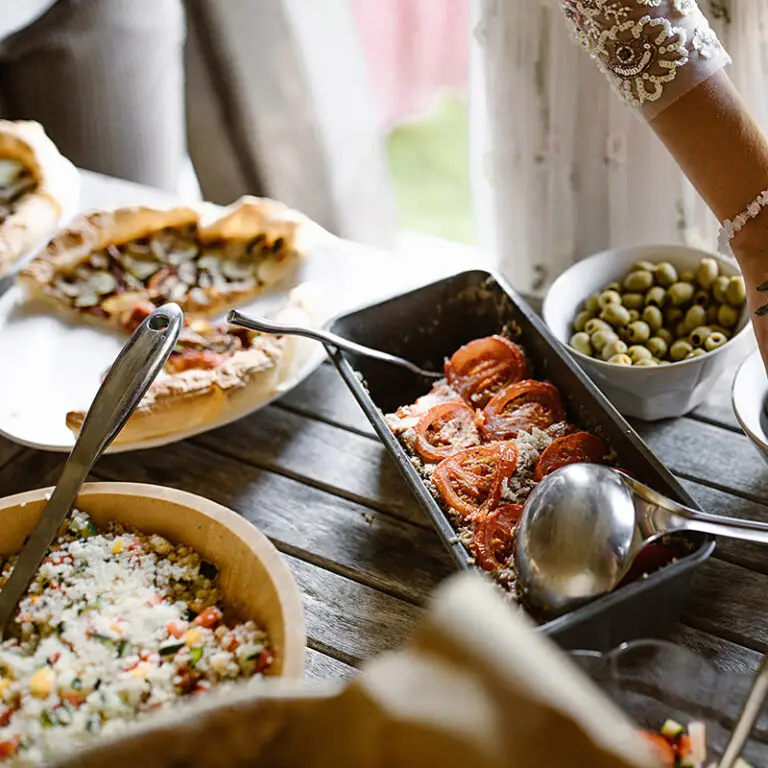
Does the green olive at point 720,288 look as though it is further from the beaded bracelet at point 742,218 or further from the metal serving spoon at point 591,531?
the metal serving spoon at point 591,531

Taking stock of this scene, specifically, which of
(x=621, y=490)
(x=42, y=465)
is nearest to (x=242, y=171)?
(x=42, y=465)

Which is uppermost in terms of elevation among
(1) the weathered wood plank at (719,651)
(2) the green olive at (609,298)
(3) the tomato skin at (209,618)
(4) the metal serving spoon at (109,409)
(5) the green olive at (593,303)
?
(4) the metal serving spoon at (109,409)

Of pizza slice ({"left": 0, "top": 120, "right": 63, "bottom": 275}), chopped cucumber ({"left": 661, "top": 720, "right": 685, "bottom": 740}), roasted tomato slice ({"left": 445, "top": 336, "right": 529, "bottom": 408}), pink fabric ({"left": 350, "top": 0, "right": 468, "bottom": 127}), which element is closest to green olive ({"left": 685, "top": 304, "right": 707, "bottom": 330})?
roasted tomato slice ({"left": 445, "top": 336, "right": 529, "bottom": 408})

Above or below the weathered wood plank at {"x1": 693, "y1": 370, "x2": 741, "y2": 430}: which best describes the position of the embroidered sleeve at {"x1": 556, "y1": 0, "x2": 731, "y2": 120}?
above

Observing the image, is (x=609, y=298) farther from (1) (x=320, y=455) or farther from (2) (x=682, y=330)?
(1) (x=320, y=455)

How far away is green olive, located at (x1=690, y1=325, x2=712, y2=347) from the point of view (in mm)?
1091

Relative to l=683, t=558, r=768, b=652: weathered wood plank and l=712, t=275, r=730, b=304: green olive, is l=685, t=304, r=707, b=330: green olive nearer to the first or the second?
l=712, t=275, r=730, b=304: green olive

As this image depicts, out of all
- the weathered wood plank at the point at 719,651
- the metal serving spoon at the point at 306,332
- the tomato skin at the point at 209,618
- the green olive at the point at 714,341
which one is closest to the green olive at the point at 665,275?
the green olive at the point at 714,341

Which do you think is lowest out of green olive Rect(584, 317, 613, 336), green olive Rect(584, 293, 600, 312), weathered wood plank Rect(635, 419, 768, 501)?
weathered wood plank Rect(635, 419, 768, 501)

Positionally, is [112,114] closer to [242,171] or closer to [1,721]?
[242,171]

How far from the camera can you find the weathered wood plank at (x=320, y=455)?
1058 mm

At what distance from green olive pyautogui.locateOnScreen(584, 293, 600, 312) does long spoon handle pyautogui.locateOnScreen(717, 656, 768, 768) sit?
0.55 m

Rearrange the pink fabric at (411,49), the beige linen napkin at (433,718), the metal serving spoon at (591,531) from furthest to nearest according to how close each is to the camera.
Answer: the pink fabric at (411,49), the metal serving spoon at (591,531), the beige linen napkin at (433,718)

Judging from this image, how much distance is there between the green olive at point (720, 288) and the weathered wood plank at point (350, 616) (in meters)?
0.52
